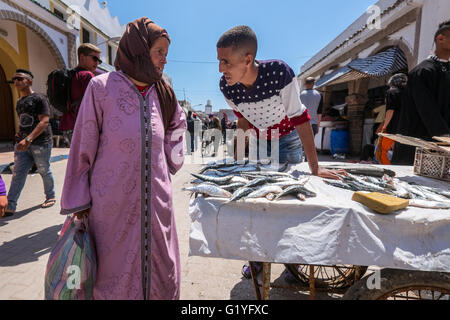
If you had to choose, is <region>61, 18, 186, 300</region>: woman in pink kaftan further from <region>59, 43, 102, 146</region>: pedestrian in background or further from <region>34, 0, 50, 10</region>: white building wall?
<region>34, 0, 50, 10</region>: white building wall

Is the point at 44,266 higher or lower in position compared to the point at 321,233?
lower

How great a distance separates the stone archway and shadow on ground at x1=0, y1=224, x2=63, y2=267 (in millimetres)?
9425

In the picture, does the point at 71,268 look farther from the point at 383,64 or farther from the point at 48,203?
the point at 383,64

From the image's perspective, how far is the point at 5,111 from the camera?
11.6 metres

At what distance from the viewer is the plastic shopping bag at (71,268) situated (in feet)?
3.96

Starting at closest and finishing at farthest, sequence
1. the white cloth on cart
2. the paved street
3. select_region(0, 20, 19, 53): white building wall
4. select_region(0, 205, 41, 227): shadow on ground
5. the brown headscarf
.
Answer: the white cloth on cart < the brown headscarf < the paved street < select_region(0, 205, 41, 227): shadow on ground < select_region(0, 20, 19, 53): white building wall

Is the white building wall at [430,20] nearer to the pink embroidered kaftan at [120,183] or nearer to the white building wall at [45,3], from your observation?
the pink embroidered kaftan at [120,183]

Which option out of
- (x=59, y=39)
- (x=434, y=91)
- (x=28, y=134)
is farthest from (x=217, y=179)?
(x=59, y=39)

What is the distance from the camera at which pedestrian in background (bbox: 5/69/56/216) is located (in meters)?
3.50

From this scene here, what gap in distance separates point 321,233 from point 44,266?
108 inches

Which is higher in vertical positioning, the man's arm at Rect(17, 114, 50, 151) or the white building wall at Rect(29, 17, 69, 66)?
the white building wall at Rect(29, 17, 69, 66)

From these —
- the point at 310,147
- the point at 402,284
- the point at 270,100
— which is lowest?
the point at 402,284

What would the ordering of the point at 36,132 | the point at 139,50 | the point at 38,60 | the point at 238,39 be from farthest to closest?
the point at 38,60 < the point at 36,132 < the point at 238,39 < the point at 139,50

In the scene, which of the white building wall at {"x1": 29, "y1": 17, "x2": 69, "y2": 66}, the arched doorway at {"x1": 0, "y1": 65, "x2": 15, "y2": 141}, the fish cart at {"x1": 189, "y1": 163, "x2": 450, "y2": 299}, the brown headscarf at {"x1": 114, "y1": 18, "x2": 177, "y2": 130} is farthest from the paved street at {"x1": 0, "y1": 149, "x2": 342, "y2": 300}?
the arched doorway at {"x1": 0, "y1": 65, "x2": 15, "y2": 141}
